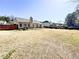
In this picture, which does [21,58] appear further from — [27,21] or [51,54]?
[27,21]

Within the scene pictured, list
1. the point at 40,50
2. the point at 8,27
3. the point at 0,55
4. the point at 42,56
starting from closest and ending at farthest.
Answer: the point at 0,55
the point at 42,56
the point at 40,50
the point at 8,27

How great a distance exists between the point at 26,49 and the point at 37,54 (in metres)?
1.63

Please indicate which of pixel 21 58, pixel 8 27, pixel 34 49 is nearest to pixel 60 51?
pixel 34 49

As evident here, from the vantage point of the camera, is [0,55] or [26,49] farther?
[26,49]

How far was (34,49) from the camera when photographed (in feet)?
45.1

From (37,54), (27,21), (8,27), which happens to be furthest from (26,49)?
(27,21)

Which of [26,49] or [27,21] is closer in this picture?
[26,49]

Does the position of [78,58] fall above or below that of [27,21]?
below

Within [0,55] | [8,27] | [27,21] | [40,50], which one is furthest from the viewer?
[27,21]

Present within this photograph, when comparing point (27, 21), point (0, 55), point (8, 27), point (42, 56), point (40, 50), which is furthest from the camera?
point (27, 21)

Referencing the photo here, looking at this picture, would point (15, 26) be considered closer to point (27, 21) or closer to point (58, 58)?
point (27, 21)

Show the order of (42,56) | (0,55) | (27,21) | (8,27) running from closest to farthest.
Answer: (0,55), (42,56), (8,27), (27,21)

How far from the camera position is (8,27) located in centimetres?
3978

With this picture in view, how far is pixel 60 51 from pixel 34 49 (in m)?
2.30
